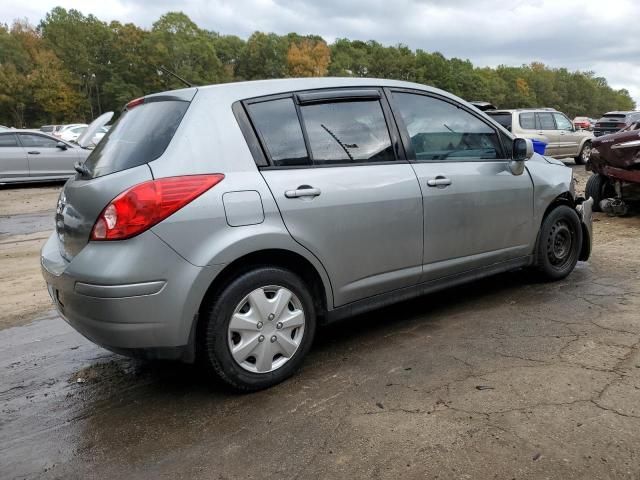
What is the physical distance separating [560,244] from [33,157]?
12839mm

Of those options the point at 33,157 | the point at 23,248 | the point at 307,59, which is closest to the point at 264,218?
the point at 23,248

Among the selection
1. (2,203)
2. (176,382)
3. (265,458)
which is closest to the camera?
(265,458)

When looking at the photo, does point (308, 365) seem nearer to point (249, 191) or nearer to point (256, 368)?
point (256, 368)

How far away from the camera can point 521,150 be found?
430cm

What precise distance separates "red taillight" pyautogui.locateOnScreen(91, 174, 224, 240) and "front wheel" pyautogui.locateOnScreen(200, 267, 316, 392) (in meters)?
0.50

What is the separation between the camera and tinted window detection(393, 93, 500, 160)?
383cm

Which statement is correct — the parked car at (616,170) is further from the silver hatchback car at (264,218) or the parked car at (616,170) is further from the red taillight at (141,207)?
the red taillight at (141,207)

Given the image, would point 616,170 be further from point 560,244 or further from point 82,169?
point 82,169

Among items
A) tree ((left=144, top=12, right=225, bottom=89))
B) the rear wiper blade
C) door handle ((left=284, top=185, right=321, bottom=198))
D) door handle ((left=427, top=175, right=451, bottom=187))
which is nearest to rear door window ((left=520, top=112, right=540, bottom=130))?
door handle ((left=427, top=175, right=451, bottom=187))

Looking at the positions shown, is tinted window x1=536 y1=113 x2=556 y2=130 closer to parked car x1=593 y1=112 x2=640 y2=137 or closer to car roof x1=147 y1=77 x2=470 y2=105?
parked car x1=593 y1=112 x2=640 y2=137

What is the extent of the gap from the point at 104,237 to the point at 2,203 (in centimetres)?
1085

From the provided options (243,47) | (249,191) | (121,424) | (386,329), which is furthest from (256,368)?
(243,47)

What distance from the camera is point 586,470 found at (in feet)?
7.59

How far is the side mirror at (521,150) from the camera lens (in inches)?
169
